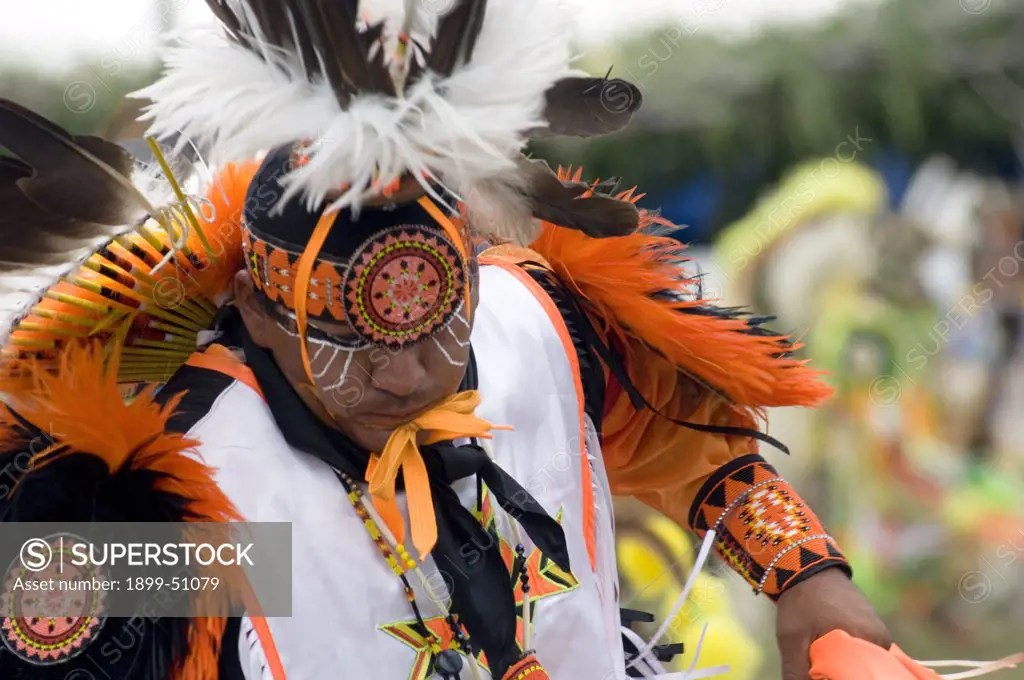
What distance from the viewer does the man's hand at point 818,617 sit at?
2.15 metres

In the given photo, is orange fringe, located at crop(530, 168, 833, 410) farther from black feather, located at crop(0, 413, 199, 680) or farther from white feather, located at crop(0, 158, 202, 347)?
black feather, located at crop(0, 413, 199, 680)

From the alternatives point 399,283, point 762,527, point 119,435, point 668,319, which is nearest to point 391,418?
point 399,283

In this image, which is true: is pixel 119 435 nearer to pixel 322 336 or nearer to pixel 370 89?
pixel 322 336

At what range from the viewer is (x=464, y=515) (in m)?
2.08

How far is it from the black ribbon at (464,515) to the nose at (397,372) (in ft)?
0.57

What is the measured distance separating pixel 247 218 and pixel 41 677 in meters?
0.72

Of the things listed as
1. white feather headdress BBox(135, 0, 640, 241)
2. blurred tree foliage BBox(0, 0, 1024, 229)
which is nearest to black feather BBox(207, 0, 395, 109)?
Answer: white feather headdress BBox(135, 0, 640, 241)

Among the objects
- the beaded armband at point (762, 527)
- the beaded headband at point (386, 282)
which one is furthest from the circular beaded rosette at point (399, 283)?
the beaded armband at point (762, 527)

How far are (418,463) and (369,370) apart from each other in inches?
6.9

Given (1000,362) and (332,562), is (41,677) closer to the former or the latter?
(332,562)

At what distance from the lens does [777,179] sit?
20.5ft

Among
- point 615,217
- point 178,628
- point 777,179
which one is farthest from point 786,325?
point 178,628

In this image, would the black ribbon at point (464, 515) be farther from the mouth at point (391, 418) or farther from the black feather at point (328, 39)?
the black feather at point (328, 39)

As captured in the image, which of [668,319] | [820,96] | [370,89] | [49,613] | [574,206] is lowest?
[49,613]
